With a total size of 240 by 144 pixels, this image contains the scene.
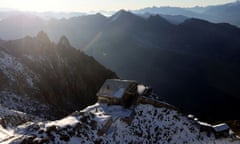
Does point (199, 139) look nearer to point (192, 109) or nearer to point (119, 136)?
point (119, 136)

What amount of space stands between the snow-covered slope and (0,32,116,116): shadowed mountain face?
27.5 metres

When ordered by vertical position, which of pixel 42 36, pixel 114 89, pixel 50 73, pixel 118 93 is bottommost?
pixel 50 73

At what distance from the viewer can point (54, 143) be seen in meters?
25.3

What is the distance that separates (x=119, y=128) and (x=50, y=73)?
5088 cm

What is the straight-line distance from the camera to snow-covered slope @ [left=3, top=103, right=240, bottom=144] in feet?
87.7

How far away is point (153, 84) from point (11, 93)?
115m

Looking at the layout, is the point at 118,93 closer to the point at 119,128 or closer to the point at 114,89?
the point at 114,89

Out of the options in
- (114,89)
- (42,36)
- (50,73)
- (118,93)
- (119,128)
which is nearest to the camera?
(119,128)

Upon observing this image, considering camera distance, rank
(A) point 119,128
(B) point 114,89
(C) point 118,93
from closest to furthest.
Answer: (A) point 119,128 < (C) point 118,93 < (B) point 114,89

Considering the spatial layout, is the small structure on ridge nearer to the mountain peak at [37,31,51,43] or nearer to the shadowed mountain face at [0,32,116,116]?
the shadowed mountain face at [0,32,116,116]

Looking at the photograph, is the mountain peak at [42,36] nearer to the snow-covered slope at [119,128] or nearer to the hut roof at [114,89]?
the hut roof at [114,89]

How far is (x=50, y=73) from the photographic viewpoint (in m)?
79.3

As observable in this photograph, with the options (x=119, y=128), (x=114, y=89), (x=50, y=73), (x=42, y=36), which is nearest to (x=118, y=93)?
(x=114, y=89)

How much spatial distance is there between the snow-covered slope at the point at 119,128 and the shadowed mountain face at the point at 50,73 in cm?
2745
